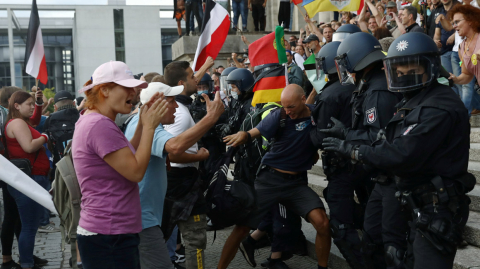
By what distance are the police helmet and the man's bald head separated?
155 centimetres

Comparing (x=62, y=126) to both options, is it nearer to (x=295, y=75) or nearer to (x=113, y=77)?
(x=295, y=75)

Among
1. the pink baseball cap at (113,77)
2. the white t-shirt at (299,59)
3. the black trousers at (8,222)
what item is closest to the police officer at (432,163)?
the pink baseball cap at (113,77)

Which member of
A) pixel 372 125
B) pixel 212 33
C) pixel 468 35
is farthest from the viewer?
pixel 212 33

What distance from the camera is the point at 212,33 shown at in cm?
696

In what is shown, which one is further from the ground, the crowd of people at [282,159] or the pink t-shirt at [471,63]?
the pink t-shirt at [471,63]

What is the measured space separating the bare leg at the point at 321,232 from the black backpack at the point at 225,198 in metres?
0.69

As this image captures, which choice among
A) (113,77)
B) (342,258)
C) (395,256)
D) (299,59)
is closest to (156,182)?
(113,77)

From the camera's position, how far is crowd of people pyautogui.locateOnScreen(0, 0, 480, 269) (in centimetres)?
295

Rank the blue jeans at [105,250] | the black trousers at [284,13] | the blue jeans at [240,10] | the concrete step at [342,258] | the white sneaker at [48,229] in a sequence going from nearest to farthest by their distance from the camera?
the blue jeans at [105,250], the concrete step at [342,258], the white sneaker at [48,229], the blue jeans at [240,10], the black trousers at [284,13]

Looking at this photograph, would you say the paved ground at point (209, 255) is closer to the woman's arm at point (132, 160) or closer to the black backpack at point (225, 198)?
the black backpack at point (225, 198)

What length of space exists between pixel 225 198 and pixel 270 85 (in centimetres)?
189

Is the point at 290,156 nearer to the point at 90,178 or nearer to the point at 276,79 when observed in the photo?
the point at 276,79

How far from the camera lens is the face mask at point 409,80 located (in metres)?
3.39

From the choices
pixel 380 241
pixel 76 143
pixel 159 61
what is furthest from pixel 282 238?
pixel 159 61
